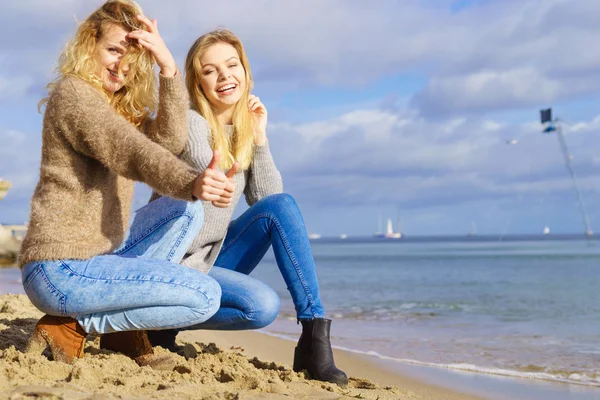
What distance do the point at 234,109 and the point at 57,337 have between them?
1.48 m

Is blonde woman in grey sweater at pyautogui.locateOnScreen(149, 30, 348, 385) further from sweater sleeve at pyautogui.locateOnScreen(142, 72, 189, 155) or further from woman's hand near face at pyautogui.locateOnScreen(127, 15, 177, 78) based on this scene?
woman's hand near face at pyautogui.locateOnScreen(127, 15, 177, 78)

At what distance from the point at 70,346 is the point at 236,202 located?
43.3 inches

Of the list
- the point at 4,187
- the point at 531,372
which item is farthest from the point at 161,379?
the point at 4,187

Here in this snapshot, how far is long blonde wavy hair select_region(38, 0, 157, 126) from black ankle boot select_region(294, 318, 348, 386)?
1234 millimetres

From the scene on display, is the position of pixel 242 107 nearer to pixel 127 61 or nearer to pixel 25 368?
pixel 127 61

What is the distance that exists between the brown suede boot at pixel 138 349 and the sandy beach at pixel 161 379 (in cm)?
5

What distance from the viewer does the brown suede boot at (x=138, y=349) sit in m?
2.98

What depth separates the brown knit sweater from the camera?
238cm

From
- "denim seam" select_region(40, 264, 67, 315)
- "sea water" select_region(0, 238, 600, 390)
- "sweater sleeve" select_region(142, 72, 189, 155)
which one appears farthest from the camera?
"sea water" select_region(0, 238, 600, 390)

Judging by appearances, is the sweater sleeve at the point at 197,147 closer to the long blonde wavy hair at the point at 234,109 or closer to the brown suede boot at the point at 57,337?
the long blonde wavy hair at the point at 234,109

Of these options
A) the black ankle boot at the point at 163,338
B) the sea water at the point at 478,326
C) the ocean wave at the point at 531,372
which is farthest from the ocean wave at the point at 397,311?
the black ankle boot at the point at 163,338

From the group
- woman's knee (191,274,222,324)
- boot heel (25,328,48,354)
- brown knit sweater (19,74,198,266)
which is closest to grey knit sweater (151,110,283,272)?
woman's knee (191,274,222,324)

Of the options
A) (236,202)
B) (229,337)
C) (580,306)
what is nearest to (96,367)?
(236,202)

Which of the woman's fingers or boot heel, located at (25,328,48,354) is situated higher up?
the woman's fingers
